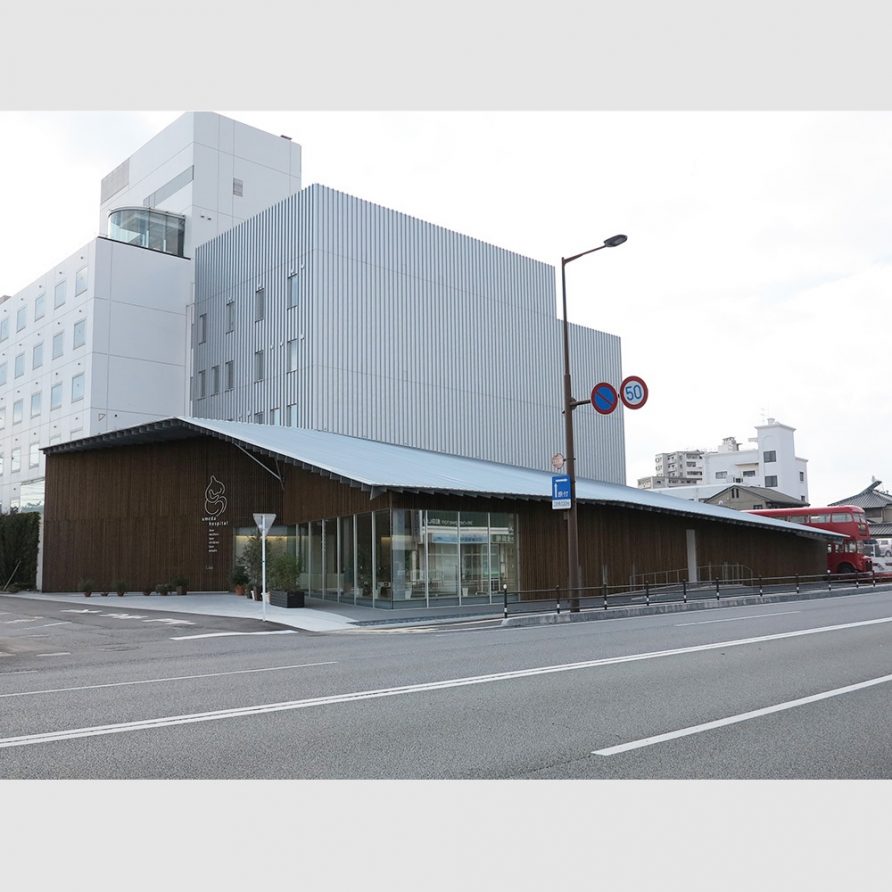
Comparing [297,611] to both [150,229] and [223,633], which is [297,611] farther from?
[150,229]

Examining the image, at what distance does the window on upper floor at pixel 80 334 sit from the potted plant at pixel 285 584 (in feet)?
79.2

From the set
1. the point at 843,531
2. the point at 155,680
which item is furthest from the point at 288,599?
the point at 843,531

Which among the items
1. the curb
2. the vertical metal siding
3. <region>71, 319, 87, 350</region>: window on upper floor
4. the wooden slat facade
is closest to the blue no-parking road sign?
the wooden slat facade

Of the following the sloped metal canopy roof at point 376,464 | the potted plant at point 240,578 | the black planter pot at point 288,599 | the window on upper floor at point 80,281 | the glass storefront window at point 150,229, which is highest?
the glass storefront window at point 150,229

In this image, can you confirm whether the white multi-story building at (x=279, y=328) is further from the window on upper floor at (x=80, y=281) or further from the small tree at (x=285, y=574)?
the small tree at (x=285, y=574)

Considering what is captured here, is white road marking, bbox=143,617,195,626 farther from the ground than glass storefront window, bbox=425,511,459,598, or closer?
closer

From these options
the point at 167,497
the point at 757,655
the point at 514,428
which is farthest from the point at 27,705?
the point at 514,428

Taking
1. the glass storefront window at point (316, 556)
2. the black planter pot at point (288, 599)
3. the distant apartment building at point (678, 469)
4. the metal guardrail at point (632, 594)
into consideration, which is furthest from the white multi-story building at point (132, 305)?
the distant apartment building at point (678, 469)

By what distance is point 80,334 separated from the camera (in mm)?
46344

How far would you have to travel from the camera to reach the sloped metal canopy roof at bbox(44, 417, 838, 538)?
84.5ft

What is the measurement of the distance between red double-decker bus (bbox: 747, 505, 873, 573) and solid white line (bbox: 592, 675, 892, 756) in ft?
133

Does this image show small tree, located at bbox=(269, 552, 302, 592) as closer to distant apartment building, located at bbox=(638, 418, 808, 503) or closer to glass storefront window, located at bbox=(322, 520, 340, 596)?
glass storefront window, located at bbox=(322, 520, 340, 596)

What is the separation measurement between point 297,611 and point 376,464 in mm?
5484

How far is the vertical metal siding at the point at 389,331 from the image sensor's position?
133ft
